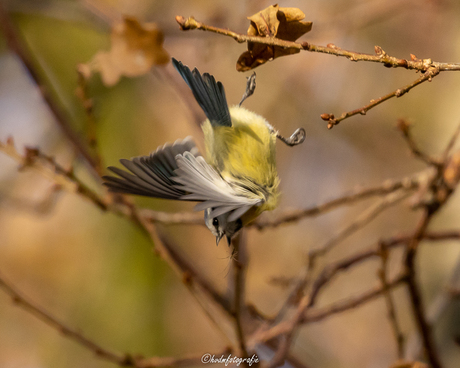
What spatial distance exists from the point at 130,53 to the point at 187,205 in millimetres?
2432

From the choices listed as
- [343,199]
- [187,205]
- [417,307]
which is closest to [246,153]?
[343,199]

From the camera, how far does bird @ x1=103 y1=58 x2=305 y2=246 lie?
3.09 ft

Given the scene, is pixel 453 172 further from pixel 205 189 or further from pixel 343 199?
pixel 205 189

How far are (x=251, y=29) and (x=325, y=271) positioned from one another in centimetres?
91

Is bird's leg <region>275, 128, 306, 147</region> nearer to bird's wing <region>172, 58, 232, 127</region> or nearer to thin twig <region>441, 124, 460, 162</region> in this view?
bird's wing <region>172, 58, 232, 127</region>

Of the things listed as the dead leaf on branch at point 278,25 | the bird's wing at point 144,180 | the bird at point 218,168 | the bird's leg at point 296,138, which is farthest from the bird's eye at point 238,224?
the dead leaf on branch at point 278,25

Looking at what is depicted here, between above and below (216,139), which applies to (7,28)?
above

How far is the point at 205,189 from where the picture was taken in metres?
0.94

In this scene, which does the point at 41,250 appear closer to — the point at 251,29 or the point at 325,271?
the point at 325,271

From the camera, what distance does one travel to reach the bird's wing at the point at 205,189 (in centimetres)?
89

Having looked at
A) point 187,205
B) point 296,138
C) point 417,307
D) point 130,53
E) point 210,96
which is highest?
point 187,205

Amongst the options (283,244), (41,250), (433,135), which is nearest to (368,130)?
(433,135)

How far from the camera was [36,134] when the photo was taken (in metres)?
2.87

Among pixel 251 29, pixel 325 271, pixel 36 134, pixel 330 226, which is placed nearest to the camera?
pixel 251 29
